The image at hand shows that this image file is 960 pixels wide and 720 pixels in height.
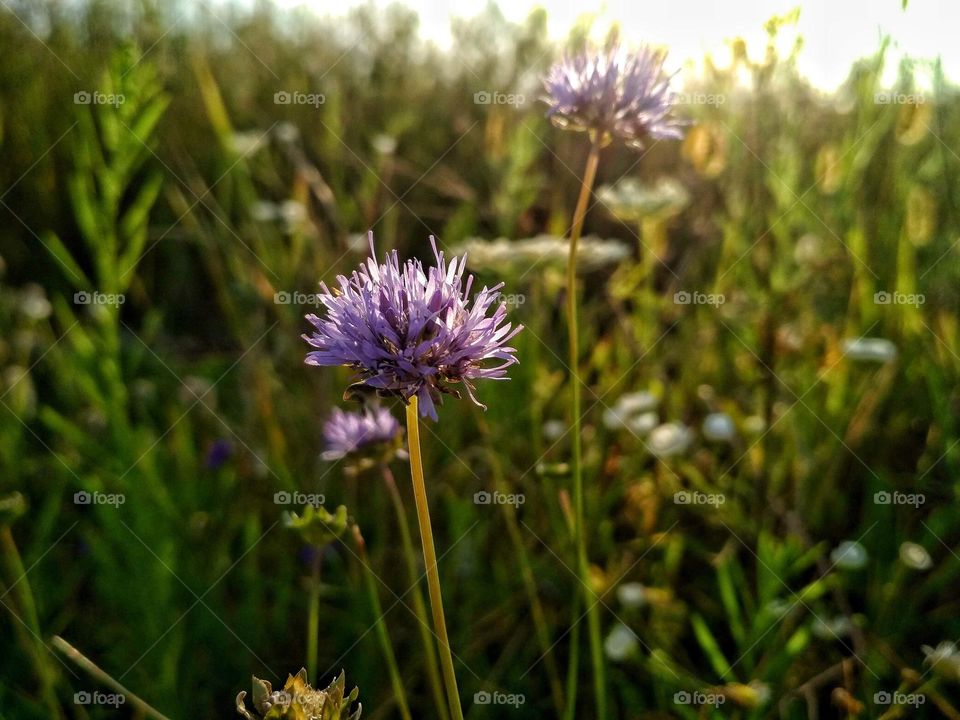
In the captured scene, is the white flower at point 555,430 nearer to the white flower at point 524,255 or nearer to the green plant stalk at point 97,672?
the white flower at point 524,255

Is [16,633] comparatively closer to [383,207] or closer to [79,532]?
[79,532]

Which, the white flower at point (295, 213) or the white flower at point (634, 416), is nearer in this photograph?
the white flower at point (634, 416)

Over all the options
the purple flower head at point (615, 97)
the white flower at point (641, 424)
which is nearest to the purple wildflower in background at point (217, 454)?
the white flower at point (641, 424)

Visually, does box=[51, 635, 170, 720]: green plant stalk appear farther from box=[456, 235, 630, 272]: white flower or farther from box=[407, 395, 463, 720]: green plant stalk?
box=[456, 235, 630, 272]: white flower

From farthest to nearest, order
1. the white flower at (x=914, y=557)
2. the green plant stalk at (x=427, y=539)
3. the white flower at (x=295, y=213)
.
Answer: the white flower at (x=295, y=213)
the white flower at (x=914, y=557)
the green plant stalk at (x=427, y=539)

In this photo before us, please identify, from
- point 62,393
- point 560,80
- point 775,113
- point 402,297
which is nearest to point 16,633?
point 62,393

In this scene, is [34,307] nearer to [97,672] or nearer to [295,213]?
[295,213]

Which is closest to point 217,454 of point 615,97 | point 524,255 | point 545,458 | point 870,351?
point 545,458
